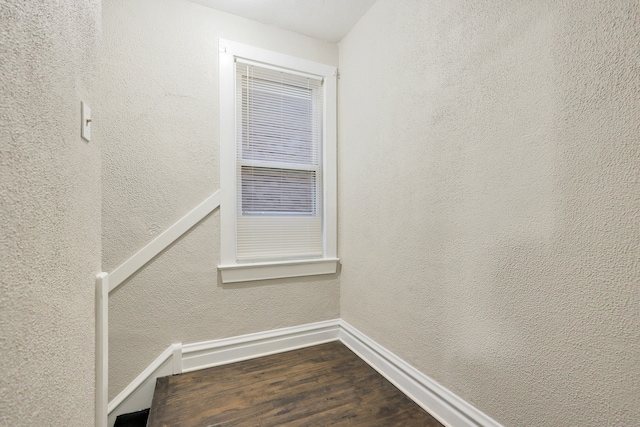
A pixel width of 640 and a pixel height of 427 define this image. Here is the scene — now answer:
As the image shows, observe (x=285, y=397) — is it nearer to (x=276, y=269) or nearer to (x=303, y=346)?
(x=303, y=346)

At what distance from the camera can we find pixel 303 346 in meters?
2.12

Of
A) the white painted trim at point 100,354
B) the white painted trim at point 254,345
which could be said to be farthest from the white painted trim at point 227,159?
the white painted trim at point 100,354

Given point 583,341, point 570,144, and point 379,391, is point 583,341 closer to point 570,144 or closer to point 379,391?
point 570,144

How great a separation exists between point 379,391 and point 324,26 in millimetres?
2502

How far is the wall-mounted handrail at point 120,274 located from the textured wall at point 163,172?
4cm

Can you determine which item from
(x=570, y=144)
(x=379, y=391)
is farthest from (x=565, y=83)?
(x=379, y=391)

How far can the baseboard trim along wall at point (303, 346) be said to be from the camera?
4.33ft

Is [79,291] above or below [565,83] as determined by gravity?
below

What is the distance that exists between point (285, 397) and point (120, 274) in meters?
1.21

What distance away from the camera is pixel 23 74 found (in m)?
0.54

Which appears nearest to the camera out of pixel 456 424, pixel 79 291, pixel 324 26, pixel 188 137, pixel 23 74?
pixel 23 74

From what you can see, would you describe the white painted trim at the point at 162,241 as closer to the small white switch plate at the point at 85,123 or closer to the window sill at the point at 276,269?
the window sill at the point at 276,269

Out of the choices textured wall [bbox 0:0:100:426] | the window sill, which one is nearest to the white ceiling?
textured wall [bbox 0:0:100:426]

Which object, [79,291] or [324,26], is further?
[324,26]
